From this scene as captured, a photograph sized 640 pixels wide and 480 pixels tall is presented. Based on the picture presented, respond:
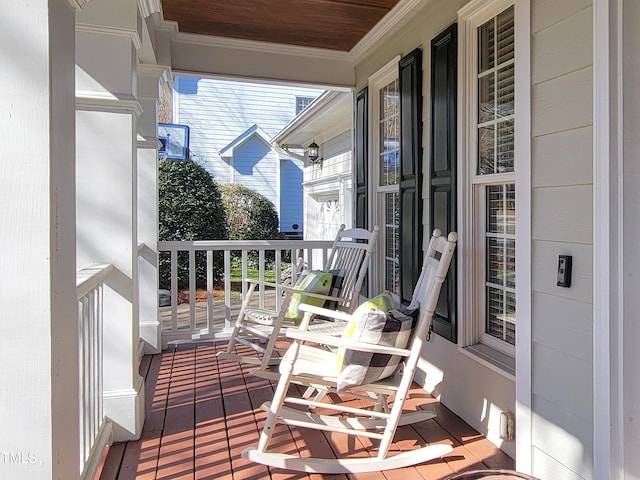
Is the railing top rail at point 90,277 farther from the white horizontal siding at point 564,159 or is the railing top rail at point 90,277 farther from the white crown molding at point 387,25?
the white crown molding at point 387,25

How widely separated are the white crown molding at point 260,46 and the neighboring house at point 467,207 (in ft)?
1.48

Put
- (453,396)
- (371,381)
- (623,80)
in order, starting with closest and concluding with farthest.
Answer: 1. (623,80)
2. (371,381)
3. (453,396)

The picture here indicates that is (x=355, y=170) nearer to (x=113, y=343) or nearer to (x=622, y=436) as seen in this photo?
(x=113, y=343)

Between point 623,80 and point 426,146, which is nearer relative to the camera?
point 623,80

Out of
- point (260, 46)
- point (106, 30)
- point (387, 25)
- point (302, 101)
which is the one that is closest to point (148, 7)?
point (106, 30)

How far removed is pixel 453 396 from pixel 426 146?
156 centimetres

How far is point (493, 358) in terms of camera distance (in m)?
2.46

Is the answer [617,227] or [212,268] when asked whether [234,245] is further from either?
[617,227]

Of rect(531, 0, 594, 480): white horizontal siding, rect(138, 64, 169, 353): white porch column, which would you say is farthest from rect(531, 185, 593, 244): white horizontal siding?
rect(138, 64, 169, 353): white porch column

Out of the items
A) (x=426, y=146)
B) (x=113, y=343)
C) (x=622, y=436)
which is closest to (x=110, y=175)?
(x=113, y=343)

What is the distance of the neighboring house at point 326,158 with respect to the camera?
20.0 feet

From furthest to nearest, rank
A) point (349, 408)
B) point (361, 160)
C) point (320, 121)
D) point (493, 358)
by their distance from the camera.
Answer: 1. point (320, 121)
2. point (361, 160)
3. point (493, 358)
4. point (349, 408)

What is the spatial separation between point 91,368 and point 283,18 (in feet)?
9.27

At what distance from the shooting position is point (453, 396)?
2.82m
